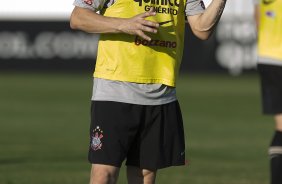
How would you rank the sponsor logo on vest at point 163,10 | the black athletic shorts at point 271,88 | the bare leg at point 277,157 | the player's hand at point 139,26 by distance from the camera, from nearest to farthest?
the player's hand at point 139,26 → the sponsor logo on vest at point 163,10 → the bare leg at point 277,157 → the black athletic shorts at point 271,88

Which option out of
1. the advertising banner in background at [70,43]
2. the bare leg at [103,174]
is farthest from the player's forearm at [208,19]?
the advertising banner in background at [70,43]

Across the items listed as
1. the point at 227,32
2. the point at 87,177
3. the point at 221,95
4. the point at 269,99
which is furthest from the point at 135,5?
the point at 227,32

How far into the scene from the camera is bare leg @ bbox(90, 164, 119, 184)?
667 cm

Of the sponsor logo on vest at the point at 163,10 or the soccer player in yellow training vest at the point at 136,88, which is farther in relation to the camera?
the sponsor logo on vest at the point at 163,10

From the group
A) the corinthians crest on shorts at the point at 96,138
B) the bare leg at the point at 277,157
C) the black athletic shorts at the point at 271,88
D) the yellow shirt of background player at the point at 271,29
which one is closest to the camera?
the corinthians crest on shorts at the point at 96,138

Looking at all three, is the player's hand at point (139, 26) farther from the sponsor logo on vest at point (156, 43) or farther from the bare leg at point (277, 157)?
the bare leg at point (277, 157)

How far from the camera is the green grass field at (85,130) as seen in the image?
36.3 feet

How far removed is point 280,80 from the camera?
859 centimetres

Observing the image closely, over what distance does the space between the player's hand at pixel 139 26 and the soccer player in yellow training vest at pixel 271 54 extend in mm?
2157

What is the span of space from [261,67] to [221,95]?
13.1 metres

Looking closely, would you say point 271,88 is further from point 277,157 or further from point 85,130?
point 85,130

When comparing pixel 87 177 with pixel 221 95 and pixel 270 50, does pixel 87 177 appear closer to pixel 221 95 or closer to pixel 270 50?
pixel 270 50

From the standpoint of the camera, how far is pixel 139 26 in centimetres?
655

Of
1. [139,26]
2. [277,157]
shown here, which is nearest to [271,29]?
[277,157]
